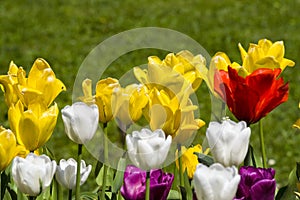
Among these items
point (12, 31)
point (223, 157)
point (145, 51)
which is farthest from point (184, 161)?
point (12, 31)

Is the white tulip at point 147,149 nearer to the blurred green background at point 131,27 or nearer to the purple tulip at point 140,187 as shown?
the purple tulip at point 140,187

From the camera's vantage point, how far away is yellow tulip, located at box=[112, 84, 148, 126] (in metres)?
1.92

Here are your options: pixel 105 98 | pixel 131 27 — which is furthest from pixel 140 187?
pixel 131 27

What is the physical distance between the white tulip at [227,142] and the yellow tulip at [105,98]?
0.35 metres

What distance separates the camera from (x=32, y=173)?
5.63ft

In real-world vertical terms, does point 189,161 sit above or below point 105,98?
below

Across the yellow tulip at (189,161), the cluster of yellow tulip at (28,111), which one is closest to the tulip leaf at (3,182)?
the cluster of yellow tulip at (28,111)

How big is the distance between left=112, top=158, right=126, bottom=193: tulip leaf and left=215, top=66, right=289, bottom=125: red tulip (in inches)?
12.5

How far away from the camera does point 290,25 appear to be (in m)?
8.35

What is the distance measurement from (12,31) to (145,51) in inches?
57.4

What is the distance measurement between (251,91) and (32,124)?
1.75 ft

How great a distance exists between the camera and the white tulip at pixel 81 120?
5.99 feet

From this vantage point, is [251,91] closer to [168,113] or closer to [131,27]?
[168,113]

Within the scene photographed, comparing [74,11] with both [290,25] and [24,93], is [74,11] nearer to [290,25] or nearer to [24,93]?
[290,25]
